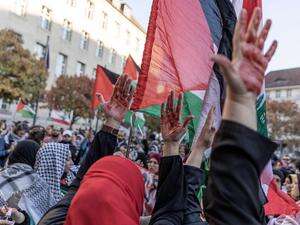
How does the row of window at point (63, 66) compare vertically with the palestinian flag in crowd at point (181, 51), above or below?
below

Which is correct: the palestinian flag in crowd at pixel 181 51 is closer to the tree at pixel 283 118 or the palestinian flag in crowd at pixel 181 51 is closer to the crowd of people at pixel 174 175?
the crowd of people at pixel 174 175

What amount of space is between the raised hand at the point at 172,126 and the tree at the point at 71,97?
30754 mm

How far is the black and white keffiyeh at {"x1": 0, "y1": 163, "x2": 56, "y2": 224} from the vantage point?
375 cm

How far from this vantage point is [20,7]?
110ft

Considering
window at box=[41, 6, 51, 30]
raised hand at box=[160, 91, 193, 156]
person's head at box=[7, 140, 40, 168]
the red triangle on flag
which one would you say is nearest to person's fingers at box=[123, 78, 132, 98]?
raised hand at box=[160, 91, 193, 156]

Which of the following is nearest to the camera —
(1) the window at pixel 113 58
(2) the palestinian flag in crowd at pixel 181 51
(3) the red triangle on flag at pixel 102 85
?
(2) the palestinian flag in crowd at pixel 181 51

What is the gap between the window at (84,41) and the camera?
43.1 metres

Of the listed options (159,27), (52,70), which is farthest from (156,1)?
(52,70)

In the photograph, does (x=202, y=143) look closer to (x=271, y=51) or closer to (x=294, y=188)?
(x=271, y=51)

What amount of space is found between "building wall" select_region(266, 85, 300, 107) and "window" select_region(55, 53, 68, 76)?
47.5 m

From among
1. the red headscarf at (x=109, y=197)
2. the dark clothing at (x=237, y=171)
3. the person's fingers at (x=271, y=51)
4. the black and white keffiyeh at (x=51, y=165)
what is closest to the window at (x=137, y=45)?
the black and white keffiyeh at (x=51, y=165)

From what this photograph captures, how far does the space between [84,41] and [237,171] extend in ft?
143

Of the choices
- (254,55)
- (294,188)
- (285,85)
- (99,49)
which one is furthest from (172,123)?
(285,85)

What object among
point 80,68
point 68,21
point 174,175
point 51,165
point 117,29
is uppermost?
point 117,29
